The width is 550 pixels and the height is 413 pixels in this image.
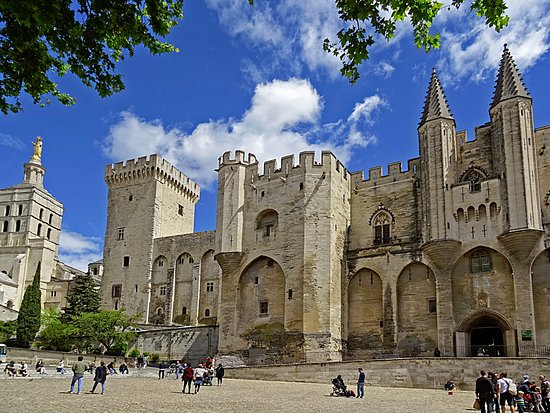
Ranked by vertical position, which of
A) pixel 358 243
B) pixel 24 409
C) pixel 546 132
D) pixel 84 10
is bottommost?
pixel 24 409

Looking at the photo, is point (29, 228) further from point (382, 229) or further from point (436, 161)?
point (436, 161)

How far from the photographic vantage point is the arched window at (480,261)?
31.5m

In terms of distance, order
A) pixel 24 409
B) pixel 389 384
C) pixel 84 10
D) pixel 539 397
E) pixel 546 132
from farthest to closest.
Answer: pixel 546 132, pixel 389 384, pixel 539 397, pixel 24 409, pixel 84 10

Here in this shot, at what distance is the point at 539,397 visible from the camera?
18312 mm

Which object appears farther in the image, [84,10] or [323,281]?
[323,281]

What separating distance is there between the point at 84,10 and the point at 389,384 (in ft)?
77.7

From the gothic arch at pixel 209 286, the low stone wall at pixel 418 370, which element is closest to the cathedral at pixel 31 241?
the gothic arch at pixel 209 286

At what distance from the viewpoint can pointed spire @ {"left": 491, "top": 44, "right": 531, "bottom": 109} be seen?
105 ft

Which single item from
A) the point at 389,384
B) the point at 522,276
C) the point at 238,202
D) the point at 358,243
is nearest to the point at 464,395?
the point at 389,384

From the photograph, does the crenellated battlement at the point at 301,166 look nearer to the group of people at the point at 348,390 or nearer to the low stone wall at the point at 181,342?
the low stone wall at the point at 181,342

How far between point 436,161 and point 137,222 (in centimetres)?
3004

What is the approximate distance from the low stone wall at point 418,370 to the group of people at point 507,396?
18.1 ft

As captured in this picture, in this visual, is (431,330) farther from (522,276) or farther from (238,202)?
(238,202)

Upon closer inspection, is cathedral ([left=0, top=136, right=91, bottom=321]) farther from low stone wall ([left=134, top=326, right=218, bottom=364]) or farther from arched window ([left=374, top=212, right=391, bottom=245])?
arched window ([left=374, top=212, right=391, bottom=245])
